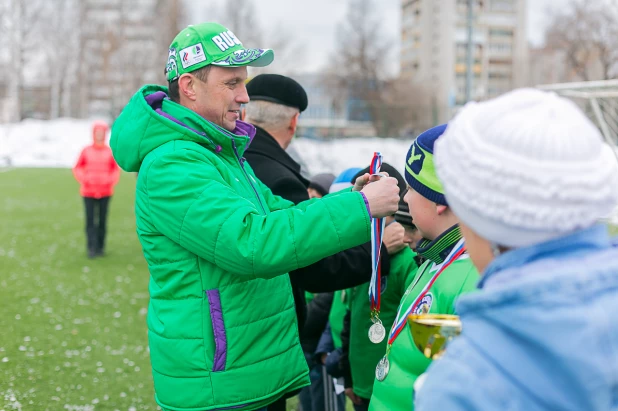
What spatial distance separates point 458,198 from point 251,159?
205 centimetres

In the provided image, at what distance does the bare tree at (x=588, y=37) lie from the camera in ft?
61.7

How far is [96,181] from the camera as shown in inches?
389

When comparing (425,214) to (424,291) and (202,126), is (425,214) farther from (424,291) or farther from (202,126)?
(202,126)

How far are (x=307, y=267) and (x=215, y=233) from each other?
78 cm

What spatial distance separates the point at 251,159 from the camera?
3.16 m

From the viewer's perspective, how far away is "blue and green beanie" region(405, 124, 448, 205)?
210 cm

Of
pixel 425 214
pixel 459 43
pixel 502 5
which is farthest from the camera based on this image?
pixel 502 5

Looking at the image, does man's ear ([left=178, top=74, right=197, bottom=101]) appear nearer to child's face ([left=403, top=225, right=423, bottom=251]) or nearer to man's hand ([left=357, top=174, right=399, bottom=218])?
man's hand ([left=357, top=174, right=399, bottom=218])

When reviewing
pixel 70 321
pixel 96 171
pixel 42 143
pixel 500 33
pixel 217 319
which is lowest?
pixel 42 143

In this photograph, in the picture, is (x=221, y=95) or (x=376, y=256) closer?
(x=376, y=256)

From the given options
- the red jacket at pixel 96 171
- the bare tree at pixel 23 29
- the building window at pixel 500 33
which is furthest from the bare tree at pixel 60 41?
the building window at pixel 500 33

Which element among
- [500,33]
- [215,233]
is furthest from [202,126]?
[500,33]

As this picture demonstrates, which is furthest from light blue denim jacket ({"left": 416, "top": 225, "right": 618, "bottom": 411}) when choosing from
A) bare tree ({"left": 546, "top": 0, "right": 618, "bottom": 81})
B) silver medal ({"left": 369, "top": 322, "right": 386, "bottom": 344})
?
bare tree ({"left": 546, "top": 0, "right": 618, "bottom": 81})

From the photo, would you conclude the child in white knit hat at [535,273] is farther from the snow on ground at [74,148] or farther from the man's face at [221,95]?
the snow on ground at [74,148]
